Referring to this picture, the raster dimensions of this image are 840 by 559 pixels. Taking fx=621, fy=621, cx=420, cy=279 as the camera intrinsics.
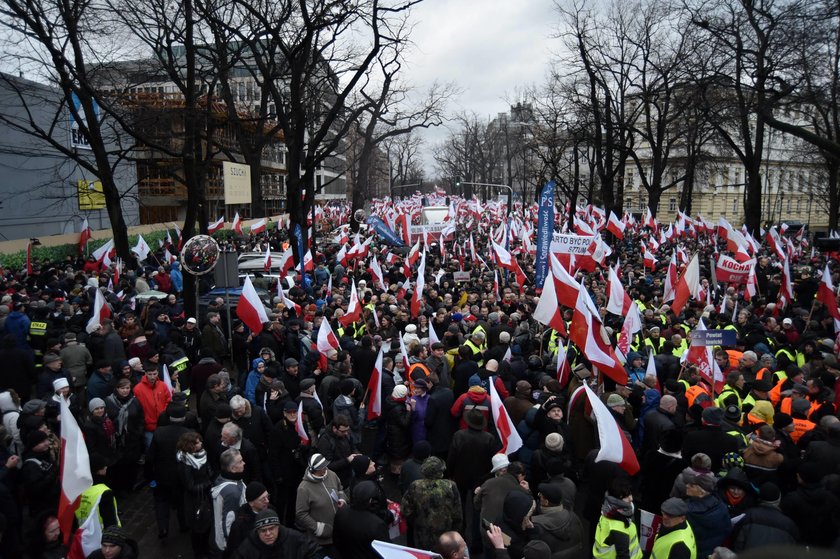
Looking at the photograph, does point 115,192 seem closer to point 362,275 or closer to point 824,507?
point 362,275

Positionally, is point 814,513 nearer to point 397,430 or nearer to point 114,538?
point 397,430

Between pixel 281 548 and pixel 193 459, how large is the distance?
1.73 meters

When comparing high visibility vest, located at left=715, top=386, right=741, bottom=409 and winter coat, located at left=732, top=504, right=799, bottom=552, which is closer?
winter coat, located at left=732, top=504, right=799, bottom=552

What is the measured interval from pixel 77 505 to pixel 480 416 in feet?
11.2

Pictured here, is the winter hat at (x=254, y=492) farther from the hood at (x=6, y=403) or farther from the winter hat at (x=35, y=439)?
the hood at (x=6, y=403)

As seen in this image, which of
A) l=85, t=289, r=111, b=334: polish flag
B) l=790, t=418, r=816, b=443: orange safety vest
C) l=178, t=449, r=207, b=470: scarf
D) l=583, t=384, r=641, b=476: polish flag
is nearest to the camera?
l=583, t=384, r=641, b=476: polish flag

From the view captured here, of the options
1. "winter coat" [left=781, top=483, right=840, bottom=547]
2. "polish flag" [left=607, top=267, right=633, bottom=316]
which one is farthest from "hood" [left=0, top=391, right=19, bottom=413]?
"polish flag" [left=607, top=267, right=633, bottom=316]

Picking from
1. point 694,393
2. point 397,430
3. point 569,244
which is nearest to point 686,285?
point 569,244

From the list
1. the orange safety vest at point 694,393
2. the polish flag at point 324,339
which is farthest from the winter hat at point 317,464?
the orange safety vest at point 694,393

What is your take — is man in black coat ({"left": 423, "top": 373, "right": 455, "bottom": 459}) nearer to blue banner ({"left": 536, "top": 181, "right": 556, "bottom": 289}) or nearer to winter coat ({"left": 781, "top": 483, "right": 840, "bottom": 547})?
winter coat ({"left": 781, "top": 483, "right": 840, "bottom": 547})

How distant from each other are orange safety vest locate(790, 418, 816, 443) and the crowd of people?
0.08 feet

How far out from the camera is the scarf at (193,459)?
17.8ft

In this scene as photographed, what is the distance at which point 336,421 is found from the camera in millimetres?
5746

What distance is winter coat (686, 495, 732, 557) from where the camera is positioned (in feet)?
14.8
